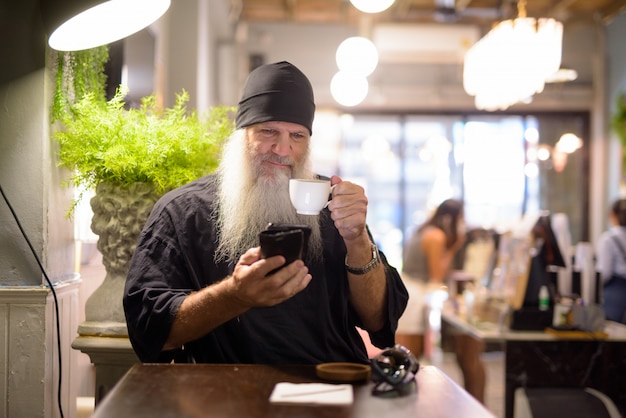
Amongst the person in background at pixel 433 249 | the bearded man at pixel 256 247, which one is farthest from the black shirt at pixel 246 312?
the person in background at pixel 433 249

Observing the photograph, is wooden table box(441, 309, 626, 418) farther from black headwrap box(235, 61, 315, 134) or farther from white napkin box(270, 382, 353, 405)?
white napkin box(270, 382, 353, 405)

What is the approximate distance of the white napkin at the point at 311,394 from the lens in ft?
4.43

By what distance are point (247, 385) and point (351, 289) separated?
68cm

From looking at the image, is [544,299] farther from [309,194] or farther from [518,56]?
[309,194]

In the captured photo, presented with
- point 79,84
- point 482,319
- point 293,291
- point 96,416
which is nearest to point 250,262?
point 293,291

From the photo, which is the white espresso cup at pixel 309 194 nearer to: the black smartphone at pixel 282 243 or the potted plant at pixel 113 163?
the black smartphone at pixel 282 243

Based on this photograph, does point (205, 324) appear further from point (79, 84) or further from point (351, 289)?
point (79, 84)

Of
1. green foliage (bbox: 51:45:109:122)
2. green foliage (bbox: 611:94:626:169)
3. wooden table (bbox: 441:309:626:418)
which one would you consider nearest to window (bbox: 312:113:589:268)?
green foliage (bbox: 611:94:626:169)

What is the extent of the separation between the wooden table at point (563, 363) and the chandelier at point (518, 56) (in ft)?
5.97

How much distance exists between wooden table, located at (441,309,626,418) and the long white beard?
1.88 metres

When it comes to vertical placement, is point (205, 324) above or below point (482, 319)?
above

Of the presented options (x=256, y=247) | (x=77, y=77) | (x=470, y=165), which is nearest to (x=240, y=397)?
(x=256, y=247)

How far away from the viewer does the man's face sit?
218 cm

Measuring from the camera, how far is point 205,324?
1772mm
